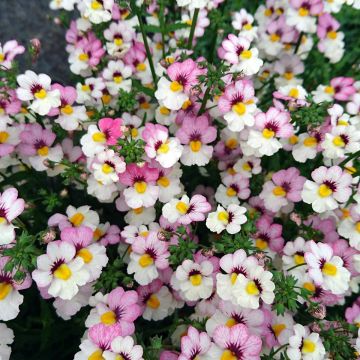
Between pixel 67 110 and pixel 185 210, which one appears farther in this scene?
pixel 67 110

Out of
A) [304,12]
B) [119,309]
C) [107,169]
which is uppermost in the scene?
[304,12]

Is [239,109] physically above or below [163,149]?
above

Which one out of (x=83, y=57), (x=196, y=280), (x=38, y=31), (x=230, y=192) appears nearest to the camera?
(x=196, y=280)

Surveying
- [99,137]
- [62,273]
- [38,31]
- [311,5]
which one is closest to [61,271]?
[62,273]

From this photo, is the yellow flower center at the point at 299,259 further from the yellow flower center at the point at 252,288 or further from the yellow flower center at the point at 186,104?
the yellow flower center at the point at 186,104

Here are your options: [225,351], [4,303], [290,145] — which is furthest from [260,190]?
[4,303]

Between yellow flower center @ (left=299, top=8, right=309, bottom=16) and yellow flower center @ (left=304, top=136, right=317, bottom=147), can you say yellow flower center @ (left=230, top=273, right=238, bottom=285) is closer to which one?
yellow flower center @ (left=304, top=136, right=317, bottom=147)

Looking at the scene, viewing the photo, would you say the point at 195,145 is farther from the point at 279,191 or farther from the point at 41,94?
the point at 41,94

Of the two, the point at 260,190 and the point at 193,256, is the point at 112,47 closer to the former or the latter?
the point at 260,190
